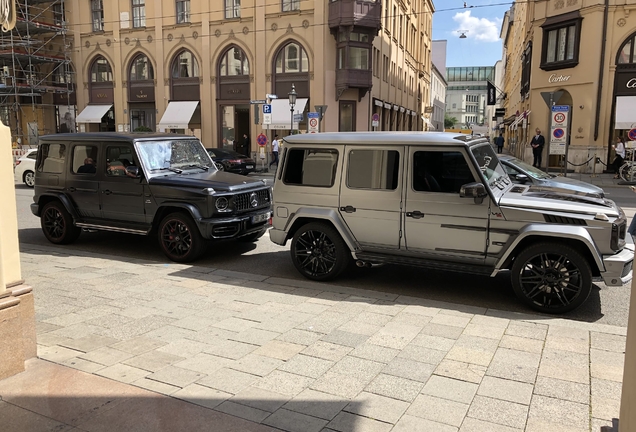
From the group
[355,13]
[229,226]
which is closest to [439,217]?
[229,226]

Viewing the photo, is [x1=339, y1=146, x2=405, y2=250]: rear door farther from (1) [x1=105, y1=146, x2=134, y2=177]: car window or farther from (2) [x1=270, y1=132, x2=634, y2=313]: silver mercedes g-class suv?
(1) [x1=105, y1=146, x2=134, y2=177]: car window

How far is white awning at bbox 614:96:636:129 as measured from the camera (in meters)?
25.0

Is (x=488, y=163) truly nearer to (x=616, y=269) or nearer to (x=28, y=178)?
(x=616, y=269)

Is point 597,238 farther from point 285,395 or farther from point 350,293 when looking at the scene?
point 285,395

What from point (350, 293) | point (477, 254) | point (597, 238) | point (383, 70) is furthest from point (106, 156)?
point (383, 70)

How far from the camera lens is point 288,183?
7.41 metres

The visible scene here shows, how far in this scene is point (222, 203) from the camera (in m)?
8.28

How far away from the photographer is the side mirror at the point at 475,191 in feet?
20.1

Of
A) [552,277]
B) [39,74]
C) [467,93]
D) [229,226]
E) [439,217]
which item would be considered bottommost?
[552,277]

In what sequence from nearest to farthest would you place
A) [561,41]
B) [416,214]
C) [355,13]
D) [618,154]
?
[416,214] < [618,154] < [561,41] < [355,13]

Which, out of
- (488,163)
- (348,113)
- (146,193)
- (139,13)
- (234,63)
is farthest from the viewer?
(139,13)

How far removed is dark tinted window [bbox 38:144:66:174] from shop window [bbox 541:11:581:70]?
24.9 meters

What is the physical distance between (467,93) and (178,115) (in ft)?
406

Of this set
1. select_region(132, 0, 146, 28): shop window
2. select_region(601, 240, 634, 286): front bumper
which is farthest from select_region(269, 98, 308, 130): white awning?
select_region(601, 240, 634, 286): front bumper
